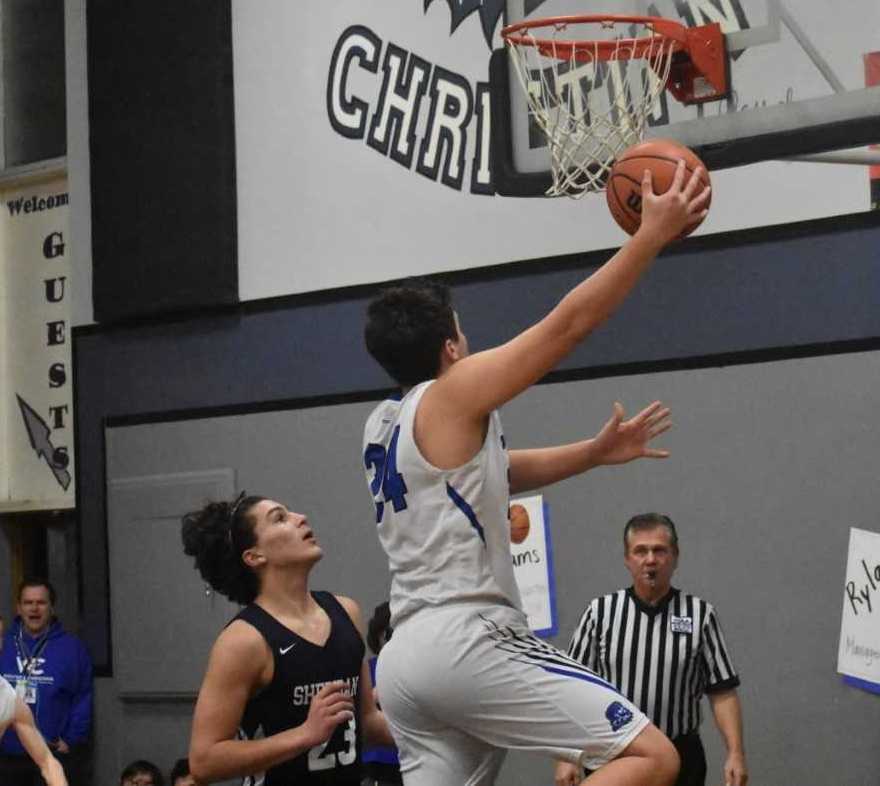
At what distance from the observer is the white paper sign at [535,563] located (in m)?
7.91

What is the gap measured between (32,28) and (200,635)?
484 cm

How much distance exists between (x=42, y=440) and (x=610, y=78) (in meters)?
5.55

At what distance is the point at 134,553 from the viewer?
31.4 feet

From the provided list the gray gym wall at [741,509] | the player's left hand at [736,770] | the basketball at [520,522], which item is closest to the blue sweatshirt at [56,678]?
the gray gym wall at [741,509]

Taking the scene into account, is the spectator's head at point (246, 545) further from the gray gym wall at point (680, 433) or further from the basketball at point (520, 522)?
the basketball at point (520, 522)

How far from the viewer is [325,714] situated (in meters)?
4.23

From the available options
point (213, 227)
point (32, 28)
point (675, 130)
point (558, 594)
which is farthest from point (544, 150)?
point (32, 28)

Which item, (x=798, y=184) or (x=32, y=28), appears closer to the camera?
(x=798, y=184)

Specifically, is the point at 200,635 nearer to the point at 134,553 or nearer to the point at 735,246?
the point at 134,553

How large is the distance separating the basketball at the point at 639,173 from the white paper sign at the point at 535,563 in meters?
3.77

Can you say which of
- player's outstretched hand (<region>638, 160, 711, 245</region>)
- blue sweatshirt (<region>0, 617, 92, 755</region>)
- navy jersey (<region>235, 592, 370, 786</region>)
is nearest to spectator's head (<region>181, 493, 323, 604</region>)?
navy jersey (<region>235, 592, 370, 786</region>)

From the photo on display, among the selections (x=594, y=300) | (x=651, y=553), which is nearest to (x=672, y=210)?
(x=594, y=300)

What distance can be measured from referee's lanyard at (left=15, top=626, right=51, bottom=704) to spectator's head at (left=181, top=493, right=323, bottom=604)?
200 inches

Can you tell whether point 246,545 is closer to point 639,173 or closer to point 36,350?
point 639,173
